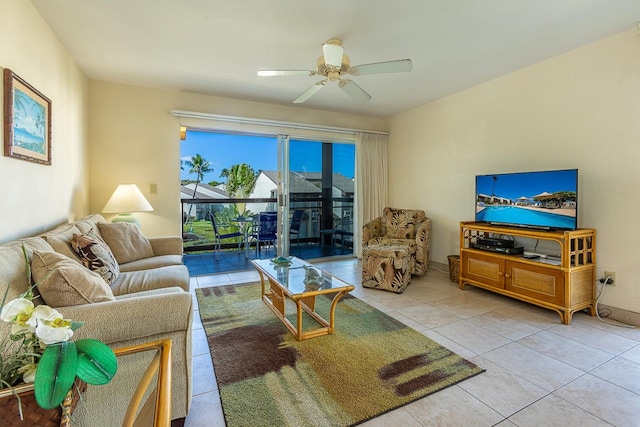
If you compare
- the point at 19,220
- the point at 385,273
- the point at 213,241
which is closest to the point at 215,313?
the point at 19,220

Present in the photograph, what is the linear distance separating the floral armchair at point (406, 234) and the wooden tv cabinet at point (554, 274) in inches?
34.1

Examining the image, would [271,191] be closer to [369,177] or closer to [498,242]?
[369,177]

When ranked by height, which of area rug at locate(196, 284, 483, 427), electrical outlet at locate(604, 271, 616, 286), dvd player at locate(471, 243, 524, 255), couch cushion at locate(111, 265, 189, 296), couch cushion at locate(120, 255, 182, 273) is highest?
dvd player at locate(471, 243, 524, 255)

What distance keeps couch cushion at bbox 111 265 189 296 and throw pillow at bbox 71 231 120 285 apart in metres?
0.09

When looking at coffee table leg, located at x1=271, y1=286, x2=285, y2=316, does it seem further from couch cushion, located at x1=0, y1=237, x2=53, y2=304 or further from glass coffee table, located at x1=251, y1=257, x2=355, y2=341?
couch cushion, located at x1=0, y1=237, x2=53, y2=304

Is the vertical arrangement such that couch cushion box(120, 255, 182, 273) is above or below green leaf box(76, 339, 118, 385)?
below

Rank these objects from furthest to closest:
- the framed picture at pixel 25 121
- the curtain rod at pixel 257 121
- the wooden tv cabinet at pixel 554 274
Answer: the curtain rod at pixel 257 121, the wooden tv cabinet at pixel 554 274, the framed picture at pixel 25 121

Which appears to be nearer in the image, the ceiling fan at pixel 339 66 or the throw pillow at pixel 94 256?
the throw pillow at pixel 94 256

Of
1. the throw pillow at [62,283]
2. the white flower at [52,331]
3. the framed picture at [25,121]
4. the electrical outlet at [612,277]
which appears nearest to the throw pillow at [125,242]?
the framed picture at [25,121]

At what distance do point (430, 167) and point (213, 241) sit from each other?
156 inches

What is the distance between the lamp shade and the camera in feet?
10.7

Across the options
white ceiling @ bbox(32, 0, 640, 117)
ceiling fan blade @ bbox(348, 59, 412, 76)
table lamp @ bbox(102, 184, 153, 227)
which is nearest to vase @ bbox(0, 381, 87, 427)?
white ceiling @ bbox(32, 0, 640, 117)

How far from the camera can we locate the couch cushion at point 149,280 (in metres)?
2.11

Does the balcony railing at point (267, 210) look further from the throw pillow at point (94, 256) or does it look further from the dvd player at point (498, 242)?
the throw pillow at point (94, 256)
